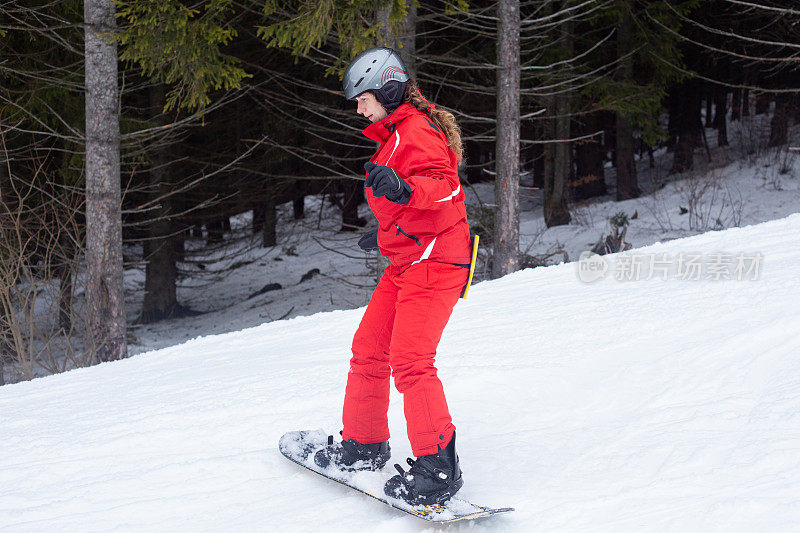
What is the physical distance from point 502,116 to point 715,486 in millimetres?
7201

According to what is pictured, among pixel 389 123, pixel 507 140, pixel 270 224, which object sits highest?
pixel 389 123

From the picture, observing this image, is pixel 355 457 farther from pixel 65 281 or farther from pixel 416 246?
pixel 65 281

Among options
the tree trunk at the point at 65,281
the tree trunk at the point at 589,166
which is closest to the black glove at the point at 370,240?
the tree trunk at the point at 65,281

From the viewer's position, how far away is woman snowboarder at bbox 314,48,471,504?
2760 mm

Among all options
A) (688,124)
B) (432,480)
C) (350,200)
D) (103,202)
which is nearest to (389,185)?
(432,480)

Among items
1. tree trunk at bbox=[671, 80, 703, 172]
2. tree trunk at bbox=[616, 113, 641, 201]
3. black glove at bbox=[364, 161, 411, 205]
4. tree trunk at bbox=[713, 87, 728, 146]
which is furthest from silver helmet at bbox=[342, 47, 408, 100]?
tree trunk at bbox=[713, 87, 728, 146]

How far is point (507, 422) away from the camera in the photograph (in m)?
3.80

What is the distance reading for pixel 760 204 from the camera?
14.3m

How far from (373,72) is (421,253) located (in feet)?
2.52

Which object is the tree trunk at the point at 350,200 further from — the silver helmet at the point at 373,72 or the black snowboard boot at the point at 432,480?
the black snowboard boot at the point at 432,480

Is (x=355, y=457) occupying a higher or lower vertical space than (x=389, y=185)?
lower

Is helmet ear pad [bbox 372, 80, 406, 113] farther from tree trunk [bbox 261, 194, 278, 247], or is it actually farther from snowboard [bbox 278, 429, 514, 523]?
tree trunk [bbox 261, 194, 278, 247]

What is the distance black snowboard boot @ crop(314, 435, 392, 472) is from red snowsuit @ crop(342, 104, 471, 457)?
42cm

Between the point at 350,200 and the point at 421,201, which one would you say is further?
the point at 350,200
